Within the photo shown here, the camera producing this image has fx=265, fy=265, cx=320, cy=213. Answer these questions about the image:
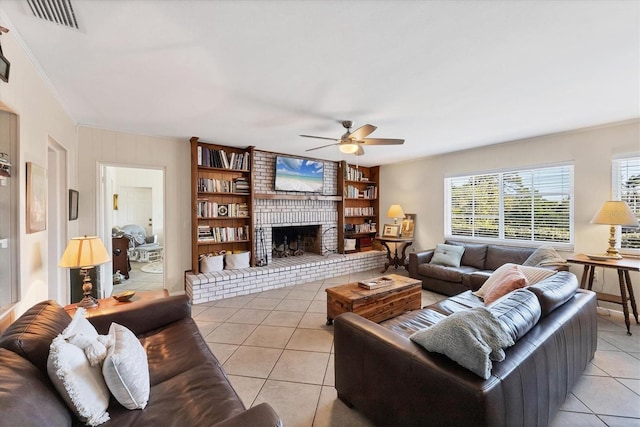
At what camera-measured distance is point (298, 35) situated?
161 cm

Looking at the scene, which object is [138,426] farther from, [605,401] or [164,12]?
[605,401]

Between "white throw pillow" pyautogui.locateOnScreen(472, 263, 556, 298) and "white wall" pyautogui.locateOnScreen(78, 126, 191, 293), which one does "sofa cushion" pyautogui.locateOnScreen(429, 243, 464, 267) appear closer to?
"white throw pillow" pyautogui.locateOnScreen(472, 263, 556, 298)

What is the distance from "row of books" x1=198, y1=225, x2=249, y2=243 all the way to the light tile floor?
3.43 ft

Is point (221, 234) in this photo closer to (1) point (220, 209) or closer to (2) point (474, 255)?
(1) point (220, 209)

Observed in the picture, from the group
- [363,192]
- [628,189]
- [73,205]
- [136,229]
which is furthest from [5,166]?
[136,229]

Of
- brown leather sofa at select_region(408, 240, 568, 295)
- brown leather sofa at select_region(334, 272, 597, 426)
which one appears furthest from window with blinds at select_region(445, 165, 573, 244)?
brown leather sofa at select_region(334, 272, 597, 426)

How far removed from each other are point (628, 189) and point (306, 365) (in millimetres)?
4199

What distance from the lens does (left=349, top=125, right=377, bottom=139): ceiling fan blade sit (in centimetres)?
265

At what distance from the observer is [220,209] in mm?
4309

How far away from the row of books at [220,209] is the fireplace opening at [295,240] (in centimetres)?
90

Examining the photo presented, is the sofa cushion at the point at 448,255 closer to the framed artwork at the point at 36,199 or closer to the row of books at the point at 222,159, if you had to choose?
the row of books at the point at 222,159

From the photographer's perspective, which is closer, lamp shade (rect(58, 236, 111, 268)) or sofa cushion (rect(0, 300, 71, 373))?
sofa cushion (rect(0, 300, 71, 373))

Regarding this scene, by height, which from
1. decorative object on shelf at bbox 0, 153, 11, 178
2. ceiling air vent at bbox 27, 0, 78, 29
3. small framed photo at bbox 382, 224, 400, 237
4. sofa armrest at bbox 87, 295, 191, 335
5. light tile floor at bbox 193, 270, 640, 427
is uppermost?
ceiling air vent at bbox 27, 0, 78, 29

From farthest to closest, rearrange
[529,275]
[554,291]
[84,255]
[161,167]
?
1. [161,167]
2. [529,275]
3. [84,255]
4. [554,291]
